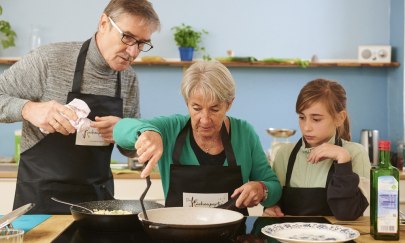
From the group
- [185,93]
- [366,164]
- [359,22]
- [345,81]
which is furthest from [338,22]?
[185,93]

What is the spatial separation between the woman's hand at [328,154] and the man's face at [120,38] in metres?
0.73

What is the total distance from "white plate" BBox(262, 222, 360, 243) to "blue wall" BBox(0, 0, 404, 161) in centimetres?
264

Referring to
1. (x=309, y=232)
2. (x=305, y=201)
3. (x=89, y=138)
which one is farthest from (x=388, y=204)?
(x=89, y=138)

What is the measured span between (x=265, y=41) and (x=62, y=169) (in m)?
2.37

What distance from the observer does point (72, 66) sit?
225cm

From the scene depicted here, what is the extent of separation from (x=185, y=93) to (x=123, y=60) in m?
0.33

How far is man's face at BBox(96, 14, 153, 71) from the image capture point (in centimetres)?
211

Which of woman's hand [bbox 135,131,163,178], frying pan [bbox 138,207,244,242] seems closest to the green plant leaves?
woman's hand [bbox 135,131,163,178]

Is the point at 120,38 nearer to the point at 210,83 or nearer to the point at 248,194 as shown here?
the point at 210,83

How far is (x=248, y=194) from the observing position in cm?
188

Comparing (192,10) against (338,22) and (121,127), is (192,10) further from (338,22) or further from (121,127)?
(121,127)

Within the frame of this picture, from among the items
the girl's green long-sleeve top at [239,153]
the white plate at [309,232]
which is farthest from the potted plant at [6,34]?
the white plate at [309,232]

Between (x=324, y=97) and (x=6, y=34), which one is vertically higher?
(x=6, y=34)

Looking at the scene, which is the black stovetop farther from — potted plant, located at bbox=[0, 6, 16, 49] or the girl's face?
potted plant, located at bbox=[0, 6, 16, 49]
